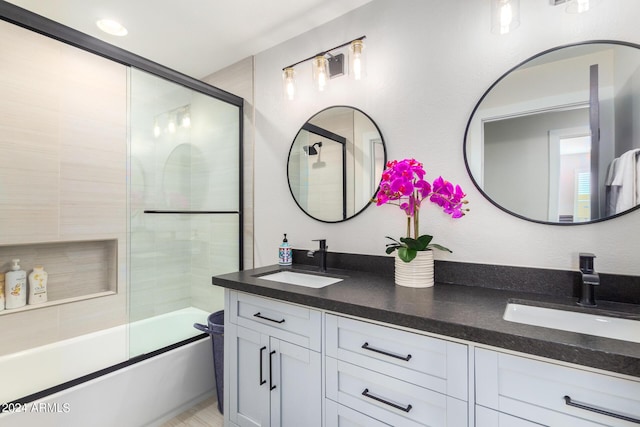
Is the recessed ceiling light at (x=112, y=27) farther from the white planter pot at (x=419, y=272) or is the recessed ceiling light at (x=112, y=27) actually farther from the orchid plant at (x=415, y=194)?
the white planter pot at (x=419, y=272)

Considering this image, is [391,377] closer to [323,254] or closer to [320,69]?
[323,254]

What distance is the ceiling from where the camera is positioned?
5.91ft

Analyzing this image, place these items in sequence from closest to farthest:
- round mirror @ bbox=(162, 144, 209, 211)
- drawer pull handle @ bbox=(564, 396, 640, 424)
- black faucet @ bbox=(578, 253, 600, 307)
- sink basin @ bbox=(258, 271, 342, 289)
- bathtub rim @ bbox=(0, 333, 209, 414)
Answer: drawer pull handle @ bbox=(564, 396, 640, 424) < black faucet @ bbox=(578, 253, 600, 307) < bathtub rim @ bbox=(0, 333, 209, 414) < sink basin @ bbox=(258, 271, 342, 289) < round mirror @ bbox=(162, 144, 209, 211)

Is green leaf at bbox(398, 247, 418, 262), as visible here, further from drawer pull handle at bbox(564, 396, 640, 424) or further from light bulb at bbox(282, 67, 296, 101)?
light bulb at bbox(282, 67, 296, 101)

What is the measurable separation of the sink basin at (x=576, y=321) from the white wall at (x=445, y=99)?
0.79 feet

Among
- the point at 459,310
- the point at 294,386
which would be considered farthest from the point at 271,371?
the point at 459,310

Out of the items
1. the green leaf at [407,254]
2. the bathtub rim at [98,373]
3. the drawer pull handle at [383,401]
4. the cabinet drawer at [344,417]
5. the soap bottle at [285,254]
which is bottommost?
the bathtub rim at [98,373]

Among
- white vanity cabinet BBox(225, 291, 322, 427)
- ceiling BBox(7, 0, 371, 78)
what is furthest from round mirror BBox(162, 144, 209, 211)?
white vanity cabinet BBox(225, 291, 322, 427)

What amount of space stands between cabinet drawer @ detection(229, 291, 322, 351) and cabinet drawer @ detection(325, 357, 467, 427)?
13 cm

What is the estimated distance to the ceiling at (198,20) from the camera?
70.9 inches

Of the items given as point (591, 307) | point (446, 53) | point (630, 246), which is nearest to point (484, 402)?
point (591, 307)

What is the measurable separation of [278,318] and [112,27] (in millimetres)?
2219

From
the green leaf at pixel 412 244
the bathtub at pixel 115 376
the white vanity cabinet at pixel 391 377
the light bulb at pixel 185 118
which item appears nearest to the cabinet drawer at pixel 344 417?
the white vanity cabinet at pixel 391 377

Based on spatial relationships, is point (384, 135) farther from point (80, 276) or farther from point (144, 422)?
point (80, 276)
